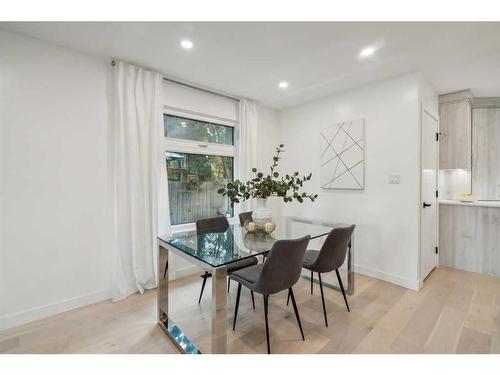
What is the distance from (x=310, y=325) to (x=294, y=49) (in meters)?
2.41

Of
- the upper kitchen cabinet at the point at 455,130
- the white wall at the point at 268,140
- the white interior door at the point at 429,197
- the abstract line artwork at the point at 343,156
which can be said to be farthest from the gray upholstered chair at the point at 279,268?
the upper kitchen cabinet at the point at 455,130

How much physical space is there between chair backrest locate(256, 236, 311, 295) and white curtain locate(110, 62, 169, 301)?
1.53 meters

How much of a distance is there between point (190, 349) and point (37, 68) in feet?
8.54

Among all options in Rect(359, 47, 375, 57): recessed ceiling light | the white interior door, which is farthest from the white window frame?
the white interior door

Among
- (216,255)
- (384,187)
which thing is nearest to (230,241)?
(216,255)

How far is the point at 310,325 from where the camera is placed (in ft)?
6.45

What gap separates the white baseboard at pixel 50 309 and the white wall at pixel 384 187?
9.50 feet

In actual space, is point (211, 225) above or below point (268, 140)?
below

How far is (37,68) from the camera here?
2041 mm

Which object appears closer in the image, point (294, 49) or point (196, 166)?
point (294, 49)

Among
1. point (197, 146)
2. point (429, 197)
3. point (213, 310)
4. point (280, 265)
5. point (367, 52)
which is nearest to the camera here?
point (213, 310)

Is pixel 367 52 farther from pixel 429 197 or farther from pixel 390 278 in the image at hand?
pixel 390 278

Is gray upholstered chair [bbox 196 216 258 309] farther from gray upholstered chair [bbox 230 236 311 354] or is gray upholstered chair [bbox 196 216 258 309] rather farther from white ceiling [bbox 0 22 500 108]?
white ceiling [bbox 0 22 500 108]
